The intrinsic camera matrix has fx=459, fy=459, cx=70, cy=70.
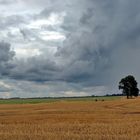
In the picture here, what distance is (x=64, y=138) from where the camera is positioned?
24609 millimetres

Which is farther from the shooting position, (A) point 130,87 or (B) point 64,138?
(A) point 130,87

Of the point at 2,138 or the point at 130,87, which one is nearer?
the point at 2,138

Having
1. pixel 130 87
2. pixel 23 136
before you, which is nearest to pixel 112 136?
pixel 23 136

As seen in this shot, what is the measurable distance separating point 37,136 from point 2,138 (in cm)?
194

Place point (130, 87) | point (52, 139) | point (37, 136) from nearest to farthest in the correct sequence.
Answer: point (52, 139) < point (37, 136) < point (130, 87)

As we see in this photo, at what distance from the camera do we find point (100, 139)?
2408 centimetres

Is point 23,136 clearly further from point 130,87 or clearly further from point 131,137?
point 130,87

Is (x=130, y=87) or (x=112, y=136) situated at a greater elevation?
(x=130, y=87)

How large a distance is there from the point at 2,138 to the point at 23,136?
4.09ft

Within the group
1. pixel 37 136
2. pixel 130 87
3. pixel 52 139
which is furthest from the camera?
pixel 130 87

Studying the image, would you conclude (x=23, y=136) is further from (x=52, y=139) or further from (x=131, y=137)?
(x=131, y=137)

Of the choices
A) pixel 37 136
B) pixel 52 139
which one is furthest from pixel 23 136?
pixel 52 139

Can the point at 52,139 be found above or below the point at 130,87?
below

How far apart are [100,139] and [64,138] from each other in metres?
1.97
